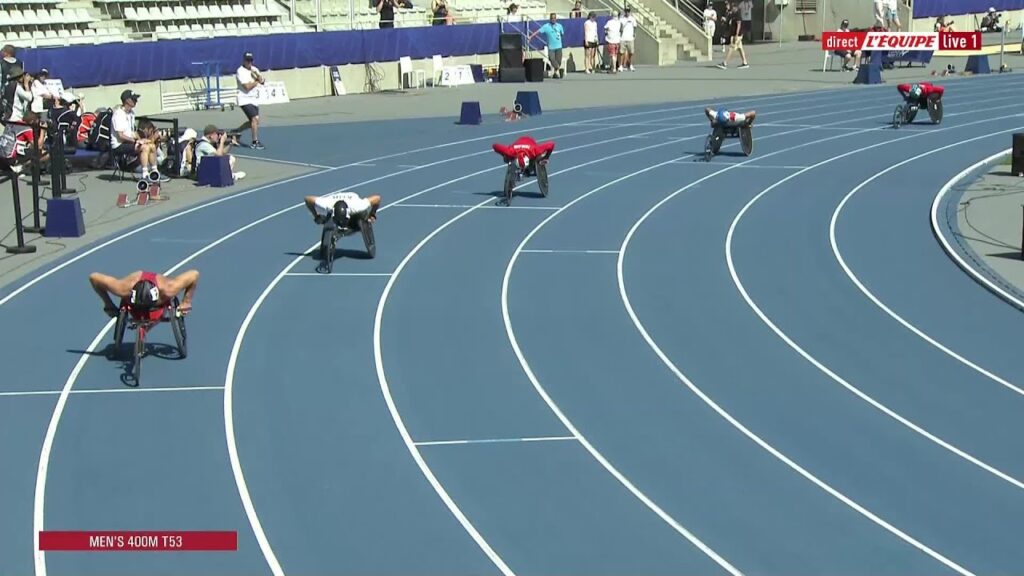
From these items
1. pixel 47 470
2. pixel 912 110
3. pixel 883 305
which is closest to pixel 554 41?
pixel 912 110

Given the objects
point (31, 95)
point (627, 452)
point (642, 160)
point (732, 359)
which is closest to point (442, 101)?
point (642, 160)

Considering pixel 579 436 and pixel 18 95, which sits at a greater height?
pixel 18 95

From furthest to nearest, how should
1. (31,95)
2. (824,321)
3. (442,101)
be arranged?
(442,101)
(31,95)
(824,321)

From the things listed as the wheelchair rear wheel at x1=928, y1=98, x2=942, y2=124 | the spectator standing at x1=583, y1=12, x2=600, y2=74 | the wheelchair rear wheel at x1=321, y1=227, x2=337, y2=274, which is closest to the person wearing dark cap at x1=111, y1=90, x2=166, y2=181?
the wheelchair rear wheel at x1=321, y1=227, x2=337, y2=274

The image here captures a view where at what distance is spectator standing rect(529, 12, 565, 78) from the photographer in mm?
38906

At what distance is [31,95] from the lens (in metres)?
22.2

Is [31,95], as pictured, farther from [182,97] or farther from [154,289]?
[154,289]

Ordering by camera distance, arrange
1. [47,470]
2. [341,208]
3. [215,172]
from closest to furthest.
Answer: [47,470]
[341,208]
[215,172]

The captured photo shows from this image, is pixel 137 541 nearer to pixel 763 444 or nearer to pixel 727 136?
pixel 763 444

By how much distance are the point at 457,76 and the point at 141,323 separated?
85.3 feet

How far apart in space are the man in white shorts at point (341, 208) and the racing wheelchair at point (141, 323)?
343cm

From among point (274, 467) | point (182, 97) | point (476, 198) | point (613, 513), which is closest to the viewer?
point (613, 513)

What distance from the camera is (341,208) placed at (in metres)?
15.5

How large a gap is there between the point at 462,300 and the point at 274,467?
490 centimetres
